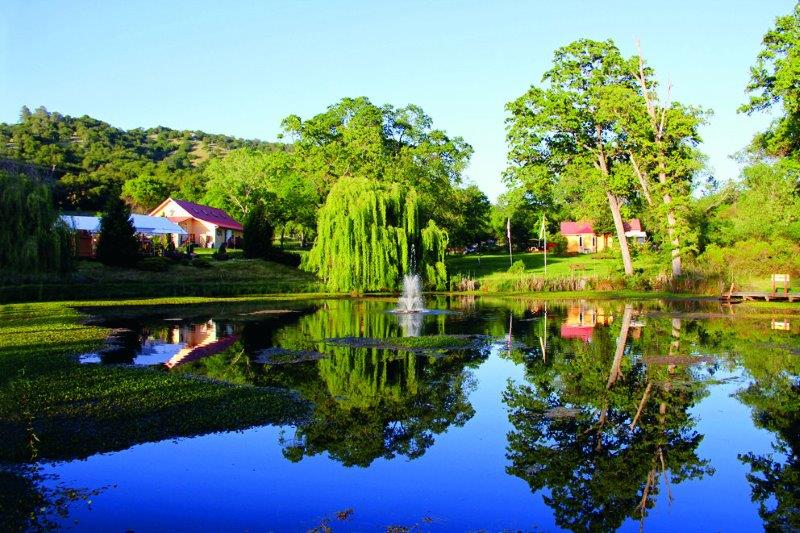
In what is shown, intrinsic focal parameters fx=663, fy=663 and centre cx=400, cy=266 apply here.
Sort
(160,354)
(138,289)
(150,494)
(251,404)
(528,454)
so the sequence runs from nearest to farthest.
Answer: (150,494) → (528,454) → (251,404) → (160,354) → (138,289)

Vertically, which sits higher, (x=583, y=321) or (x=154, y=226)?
(x=154, y=226)

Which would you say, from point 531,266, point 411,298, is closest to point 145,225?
point 411,298

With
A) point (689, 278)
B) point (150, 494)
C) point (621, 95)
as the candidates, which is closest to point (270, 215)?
point (621, 95)

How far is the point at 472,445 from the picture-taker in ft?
33.3

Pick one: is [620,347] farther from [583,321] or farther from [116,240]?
[116,240]

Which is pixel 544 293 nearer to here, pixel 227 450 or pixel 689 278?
pixel 689 278

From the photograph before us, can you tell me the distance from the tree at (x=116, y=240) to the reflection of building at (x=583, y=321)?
26816mm

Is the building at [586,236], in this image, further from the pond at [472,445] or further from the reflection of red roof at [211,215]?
the pond at [472,445]

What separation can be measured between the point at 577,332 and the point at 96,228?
39908 mm

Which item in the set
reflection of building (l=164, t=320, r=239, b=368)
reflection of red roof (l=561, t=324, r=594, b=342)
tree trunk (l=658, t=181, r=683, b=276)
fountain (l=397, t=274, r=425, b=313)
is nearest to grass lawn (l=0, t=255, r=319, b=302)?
fountain (l=397, t=274, r=425, b=313)

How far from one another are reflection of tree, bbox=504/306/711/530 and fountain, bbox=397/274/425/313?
46.6 feet

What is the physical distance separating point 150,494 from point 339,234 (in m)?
29.8

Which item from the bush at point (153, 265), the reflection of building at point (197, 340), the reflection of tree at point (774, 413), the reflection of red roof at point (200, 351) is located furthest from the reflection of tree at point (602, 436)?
the bush at point (153, 265)

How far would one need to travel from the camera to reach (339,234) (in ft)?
123
